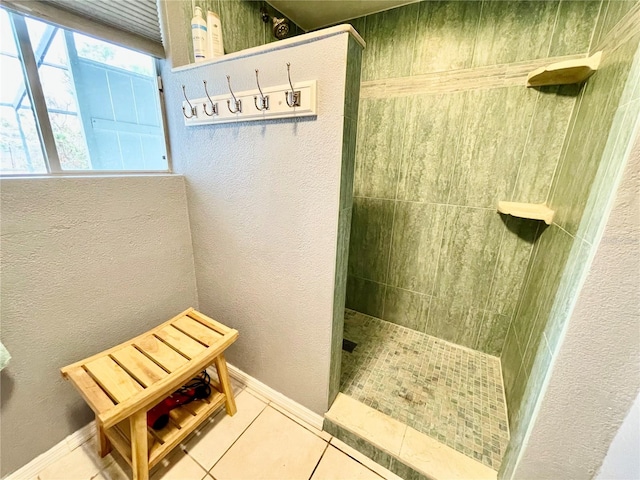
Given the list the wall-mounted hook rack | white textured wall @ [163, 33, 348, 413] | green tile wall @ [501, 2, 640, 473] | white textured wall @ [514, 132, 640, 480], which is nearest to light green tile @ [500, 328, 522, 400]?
green tile wall @ [501, 2, 640, 473]

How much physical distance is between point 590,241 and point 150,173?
65.7 inches

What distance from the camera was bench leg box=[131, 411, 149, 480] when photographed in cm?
86

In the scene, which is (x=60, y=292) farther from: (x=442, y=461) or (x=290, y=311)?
(x=442, y=461)

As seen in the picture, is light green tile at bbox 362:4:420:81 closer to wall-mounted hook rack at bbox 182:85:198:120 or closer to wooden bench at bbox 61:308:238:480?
wall-mounted hook rack at bbox 182:85:198:120

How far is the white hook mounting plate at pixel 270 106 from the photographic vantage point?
2.71ft

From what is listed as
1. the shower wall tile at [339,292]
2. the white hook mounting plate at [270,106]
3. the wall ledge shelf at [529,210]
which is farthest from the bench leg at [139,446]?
the wall ledge shelf at [529,210]

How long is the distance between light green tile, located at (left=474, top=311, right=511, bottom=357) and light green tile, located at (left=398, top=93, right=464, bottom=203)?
781 mm

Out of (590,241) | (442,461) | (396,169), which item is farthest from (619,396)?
(396,169)

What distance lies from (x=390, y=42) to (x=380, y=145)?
58 cm

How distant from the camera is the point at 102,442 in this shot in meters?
0.99

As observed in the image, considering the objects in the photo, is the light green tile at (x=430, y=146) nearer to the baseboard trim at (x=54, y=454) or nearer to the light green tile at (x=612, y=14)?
the light green tile at (x=612, y=14)

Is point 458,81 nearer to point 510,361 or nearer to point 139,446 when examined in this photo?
point 510,361

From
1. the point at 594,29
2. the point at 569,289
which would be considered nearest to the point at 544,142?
the point at 594,29

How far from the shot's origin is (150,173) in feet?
4.01
